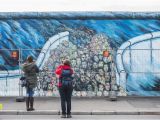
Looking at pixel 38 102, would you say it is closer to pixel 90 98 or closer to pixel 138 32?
pixel 90 98

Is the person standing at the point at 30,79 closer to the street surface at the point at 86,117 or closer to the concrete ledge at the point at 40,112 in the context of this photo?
the concrete ledge at the point at 40,112

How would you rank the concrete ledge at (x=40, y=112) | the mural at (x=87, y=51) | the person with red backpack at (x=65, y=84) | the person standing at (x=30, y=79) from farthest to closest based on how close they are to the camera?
the mural at (x=87, y=51), the person standing at (x=30, y=79), the concrete ledge at (x=40, y=112), the person with red backpack at (x=65, y=84)

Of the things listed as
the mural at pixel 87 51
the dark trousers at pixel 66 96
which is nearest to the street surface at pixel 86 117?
the dark trousers at pixel 66 96

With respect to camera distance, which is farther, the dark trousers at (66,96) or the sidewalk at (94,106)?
the sidewalk at (94,106)

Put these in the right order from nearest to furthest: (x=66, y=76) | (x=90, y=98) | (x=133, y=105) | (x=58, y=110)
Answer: (x=66, y=76) < (x=58, y=110) < (x=133, y=105) < (x=90, y=98)

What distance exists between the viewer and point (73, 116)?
16.8 metres

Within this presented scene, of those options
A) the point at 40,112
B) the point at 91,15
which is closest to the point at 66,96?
the point at 40,112

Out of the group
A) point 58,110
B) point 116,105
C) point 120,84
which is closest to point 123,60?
point 120,84

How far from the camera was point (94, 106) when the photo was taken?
18469 mm

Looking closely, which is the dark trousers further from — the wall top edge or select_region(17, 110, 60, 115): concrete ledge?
the wall top edge

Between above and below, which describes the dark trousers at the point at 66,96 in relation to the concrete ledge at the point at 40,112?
above

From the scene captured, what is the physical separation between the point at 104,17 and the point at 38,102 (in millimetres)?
4215

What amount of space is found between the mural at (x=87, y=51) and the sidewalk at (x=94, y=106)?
63 centimetres

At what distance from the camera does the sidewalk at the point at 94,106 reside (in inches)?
674
